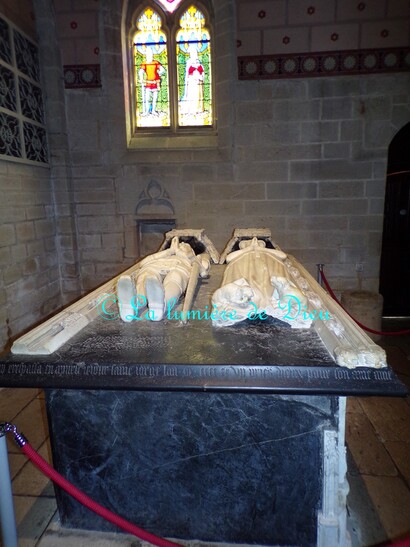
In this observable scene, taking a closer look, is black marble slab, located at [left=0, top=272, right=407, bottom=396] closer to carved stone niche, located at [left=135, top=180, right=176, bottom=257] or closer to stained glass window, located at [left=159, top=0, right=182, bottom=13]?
carved stone niche, located at [left=135, top=180, right=176, bottom=257]

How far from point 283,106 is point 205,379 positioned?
394cm

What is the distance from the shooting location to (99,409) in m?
1.65

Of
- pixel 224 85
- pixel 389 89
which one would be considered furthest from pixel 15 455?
pixel 389 89

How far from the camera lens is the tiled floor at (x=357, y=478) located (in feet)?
5.74

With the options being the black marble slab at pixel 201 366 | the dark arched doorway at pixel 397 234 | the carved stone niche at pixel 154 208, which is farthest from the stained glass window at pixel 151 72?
the black marble slab at pixel 201 366

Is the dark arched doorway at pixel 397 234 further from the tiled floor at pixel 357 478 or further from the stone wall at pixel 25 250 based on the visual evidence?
the stone wall at pixel 25 250

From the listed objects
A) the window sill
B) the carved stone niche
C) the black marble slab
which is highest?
the window sill

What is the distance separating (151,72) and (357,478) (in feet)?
16.1

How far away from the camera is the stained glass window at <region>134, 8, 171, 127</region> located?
4629 mm

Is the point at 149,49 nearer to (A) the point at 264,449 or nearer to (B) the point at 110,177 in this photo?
(B) the point at 110,177

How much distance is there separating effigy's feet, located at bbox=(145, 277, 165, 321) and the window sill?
315cm

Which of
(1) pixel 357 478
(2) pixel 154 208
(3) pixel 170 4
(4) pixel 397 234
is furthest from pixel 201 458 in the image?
(3) pixel 170 4

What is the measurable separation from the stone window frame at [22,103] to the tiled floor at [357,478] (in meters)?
2.51

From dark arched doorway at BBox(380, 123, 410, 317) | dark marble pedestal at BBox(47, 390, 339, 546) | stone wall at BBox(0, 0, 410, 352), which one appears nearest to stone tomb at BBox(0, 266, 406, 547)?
dark marble pedestal at BBox(47, 390, 339, 546)
